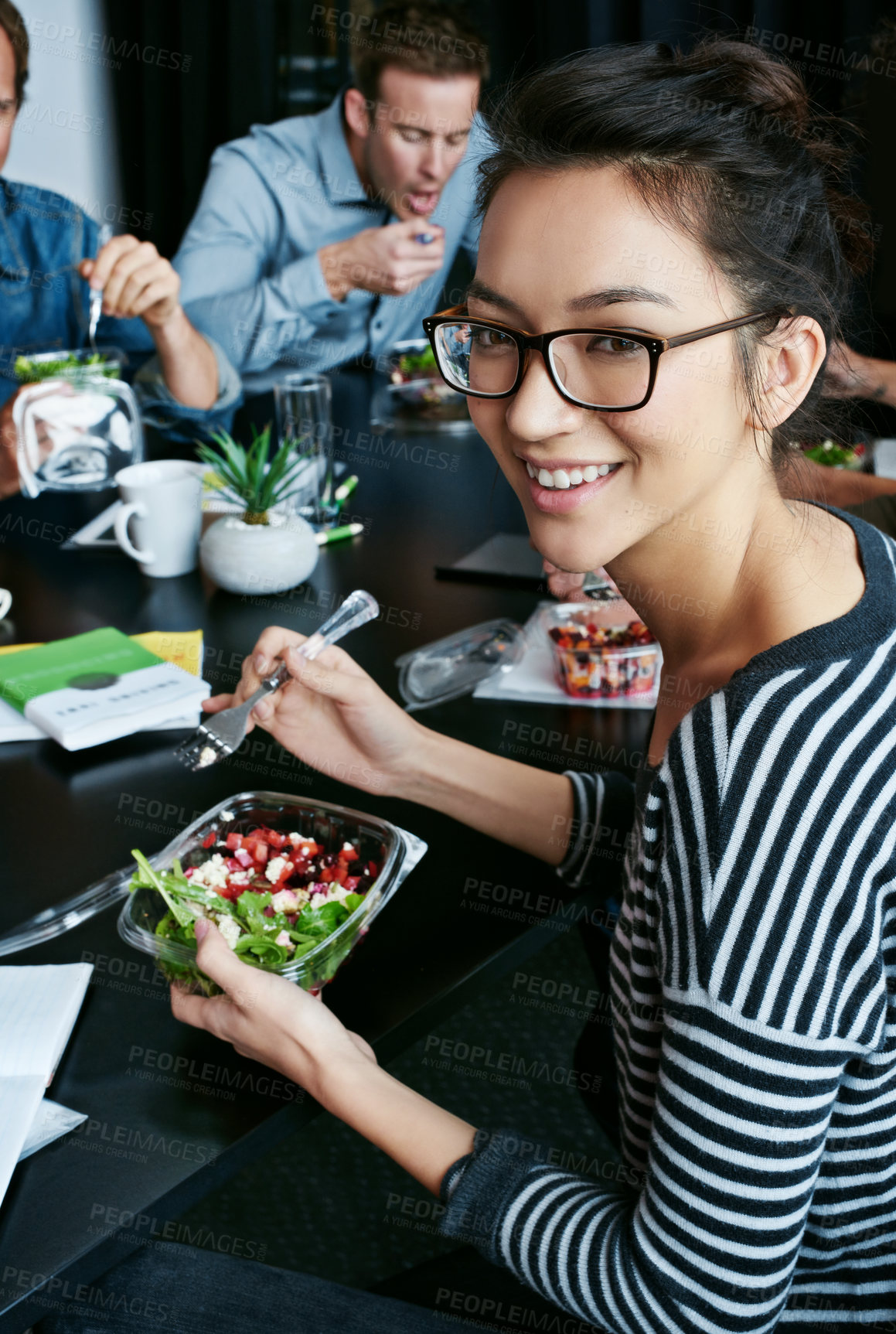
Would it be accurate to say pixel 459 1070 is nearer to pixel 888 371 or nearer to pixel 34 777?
pixel 34 777

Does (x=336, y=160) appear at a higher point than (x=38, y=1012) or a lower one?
higher

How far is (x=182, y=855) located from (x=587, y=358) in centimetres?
53

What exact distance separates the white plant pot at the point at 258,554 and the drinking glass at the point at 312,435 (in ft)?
0.77

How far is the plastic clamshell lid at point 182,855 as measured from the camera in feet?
3.11

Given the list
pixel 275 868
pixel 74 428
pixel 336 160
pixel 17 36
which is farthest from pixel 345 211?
pixel 275 868

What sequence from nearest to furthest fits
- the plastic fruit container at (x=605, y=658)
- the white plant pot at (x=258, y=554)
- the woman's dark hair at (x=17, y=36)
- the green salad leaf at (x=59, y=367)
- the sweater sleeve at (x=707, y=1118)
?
the sweater sleeve at (x=707, y=1118)
the plastic fruit container at (x=605, y=658)
the white plant pot at (x=258, y=554)
the green salad leaf at (x=59, y=367)
the woman's dark hair at (x=17, y=36)

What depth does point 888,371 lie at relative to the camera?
2.21 m

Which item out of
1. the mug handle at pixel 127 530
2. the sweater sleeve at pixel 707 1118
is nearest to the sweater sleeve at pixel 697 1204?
the sweater sleeve at pixel 707 1118

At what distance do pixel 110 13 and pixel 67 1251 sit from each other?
4.67 m

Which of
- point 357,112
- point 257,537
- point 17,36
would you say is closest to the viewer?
point 257,537

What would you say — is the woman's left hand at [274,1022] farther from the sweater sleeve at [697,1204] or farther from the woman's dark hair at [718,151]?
the woman's dark hair at [718,151]

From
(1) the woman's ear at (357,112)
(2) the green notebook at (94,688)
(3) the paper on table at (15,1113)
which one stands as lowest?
(3) the paper on table at (15,1113)

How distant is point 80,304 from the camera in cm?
283

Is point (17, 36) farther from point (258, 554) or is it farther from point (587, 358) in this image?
point (587, 358)
